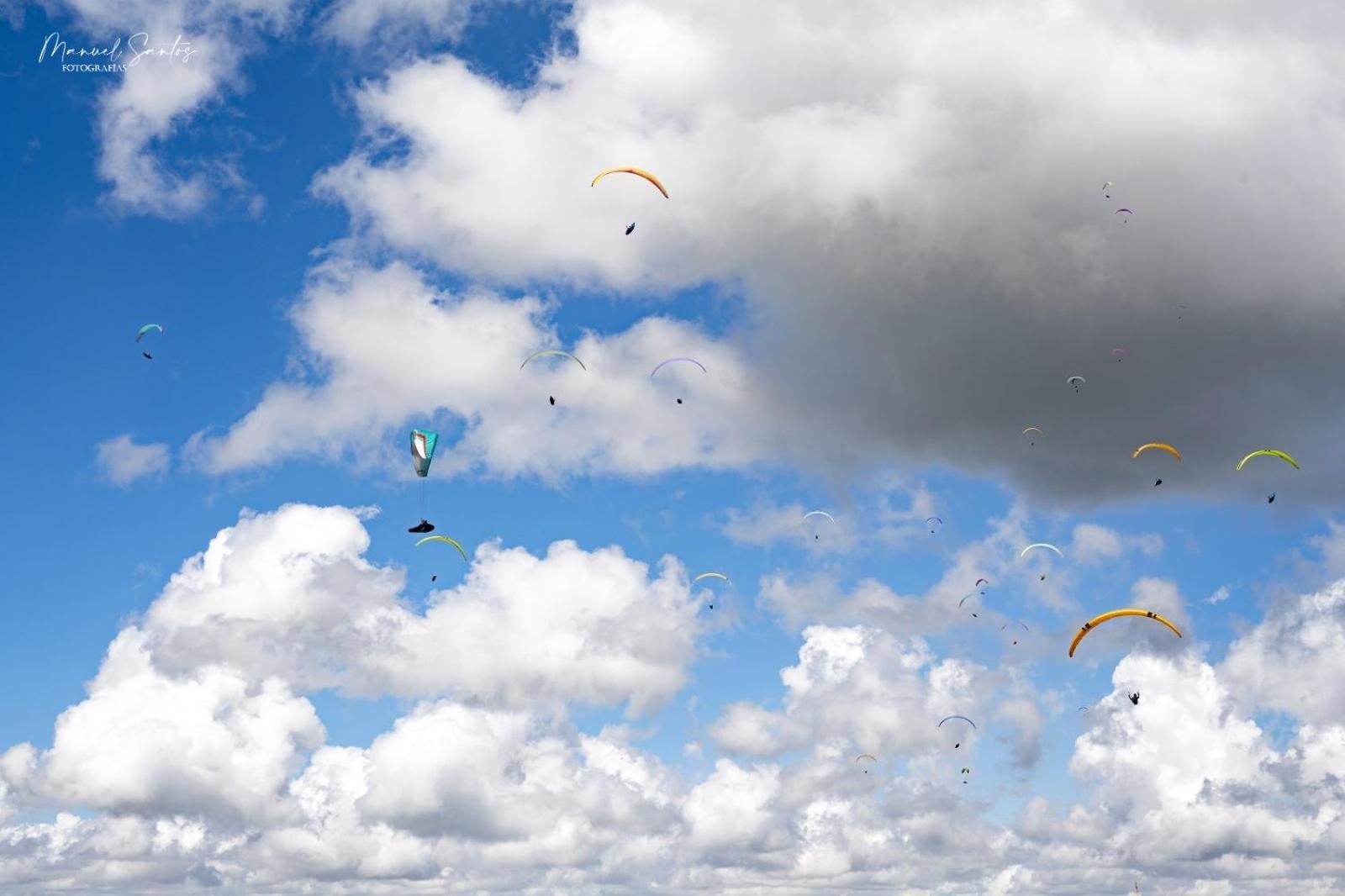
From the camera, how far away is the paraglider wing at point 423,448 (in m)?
90.6

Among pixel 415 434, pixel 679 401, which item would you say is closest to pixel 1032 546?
pixel 679 401

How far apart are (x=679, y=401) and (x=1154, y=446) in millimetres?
35730

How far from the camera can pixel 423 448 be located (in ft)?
303

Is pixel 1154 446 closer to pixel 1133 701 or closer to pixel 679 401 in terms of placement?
pixel 1133 701

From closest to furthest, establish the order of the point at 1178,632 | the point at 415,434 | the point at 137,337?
the point at 1178,632 < the point at 137,337 < the point at 415,434

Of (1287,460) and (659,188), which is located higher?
(659,188)

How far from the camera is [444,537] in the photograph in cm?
9681

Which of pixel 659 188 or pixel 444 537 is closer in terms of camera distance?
pixel 659 188

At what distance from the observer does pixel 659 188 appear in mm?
81500

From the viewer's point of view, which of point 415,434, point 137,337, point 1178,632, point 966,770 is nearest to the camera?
point 1178,632

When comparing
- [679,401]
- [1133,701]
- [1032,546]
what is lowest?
[1133,701]

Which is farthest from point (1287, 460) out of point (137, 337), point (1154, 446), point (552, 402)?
point (137, 337)

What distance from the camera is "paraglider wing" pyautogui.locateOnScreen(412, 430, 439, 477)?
90562 mm

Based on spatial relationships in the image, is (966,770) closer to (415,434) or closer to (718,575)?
(718,575)
